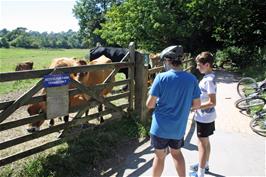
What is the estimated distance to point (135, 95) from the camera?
830cm

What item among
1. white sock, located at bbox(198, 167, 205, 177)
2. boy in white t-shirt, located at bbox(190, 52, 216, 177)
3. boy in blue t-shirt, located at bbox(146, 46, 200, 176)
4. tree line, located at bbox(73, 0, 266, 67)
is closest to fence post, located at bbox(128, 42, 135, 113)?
boy in white t-shirt, located at bbox(190, 52, 216, 177)

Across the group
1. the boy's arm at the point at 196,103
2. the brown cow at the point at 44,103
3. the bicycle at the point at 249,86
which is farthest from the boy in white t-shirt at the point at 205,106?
the bicycle at the point at 249,86

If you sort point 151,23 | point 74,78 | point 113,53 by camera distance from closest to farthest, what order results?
point 74,78
point 113,53
point 151,23

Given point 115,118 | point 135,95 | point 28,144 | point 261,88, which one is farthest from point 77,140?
point 261,88

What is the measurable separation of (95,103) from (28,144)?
1.44 m

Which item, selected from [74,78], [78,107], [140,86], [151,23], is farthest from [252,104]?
[151,23]

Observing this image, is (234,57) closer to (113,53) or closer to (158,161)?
(113,53)

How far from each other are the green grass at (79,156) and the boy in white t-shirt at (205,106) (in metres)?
1.74

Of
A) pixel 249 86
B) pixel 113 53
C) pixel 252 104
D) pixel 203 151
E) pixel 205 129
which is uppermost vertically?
pixel 113 53

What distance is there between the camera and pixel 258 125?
814 cm

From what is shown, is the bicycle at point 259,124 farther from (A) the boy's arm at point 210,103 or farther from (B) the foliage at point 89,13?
(B) the foliage at point 89,13

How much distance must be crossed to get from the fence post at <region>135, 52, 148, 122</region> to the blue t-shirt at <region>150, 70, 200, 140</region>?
3.85 meters

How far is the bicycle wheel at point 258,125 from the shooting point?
7.85 metres

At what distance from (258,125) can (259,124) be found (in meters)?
0.06
